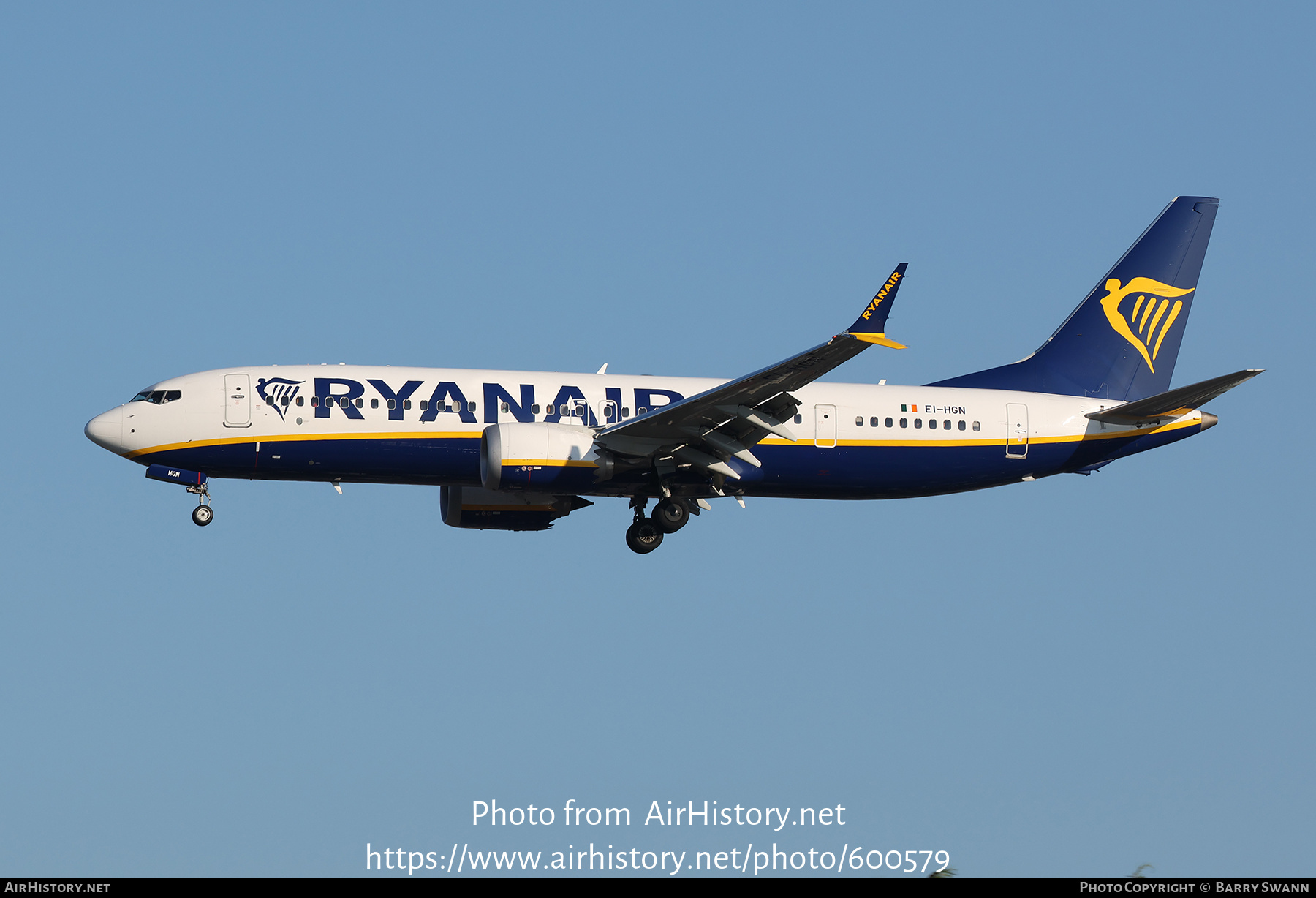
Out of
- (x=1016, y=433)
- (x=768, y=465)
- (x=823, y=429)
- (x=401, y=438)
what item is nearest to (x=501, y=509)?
(x=401, y=438)

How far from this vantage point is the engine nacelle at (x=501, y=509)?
4272 cm

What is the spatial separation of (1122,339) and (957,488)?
24.7 feet

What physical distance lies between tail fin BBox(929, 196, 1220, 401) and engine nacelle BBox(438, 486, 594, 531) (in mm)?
10856

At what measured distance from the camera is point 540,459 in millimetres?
37125

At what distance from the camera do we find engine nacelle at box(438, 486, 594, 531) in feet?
140

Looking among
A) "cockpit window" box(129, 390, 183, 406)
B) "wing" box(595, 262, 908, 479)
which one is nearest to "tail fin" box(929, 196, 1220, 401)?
"wing" box(595, 262, 908, 479)

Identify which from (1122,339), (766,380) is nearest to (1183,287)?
(1122,339)

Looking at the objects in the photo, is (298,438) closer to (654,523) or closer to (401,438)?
(401,438)

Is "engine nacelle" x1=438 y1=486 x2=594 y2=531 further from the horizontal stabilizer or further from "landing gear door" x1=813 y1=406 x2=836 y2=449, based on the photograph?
the horizontal stabilizer

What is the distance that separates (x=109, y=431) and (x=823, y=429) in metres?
17.3

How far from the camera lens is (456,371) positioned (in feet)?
129

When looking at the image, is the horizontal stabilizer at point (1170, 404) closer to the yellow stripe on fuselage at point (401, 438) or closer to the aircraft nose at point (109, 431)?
the yellow stripe on fuselage at point (401, 438)
